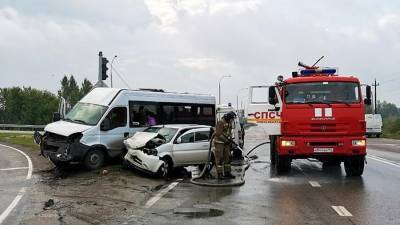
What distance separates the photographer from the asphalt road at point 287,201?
344 inches

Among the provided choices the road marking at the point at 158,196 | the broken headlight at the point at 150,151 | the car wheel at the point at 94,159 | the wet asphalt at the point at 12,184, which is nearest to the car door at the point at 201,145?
the broken headlight at the point at 150,151

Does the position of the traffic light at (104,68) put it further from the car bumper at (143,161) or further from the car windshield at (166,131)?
the car bumper at (143,161)

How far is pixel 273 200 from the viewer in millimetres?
10805

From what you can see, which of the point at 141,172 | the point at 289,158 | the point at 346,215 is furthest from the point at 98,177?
the point at 346,215

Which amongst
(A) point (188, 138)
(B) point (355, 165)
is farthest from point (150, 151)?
(B) point (355, 165)

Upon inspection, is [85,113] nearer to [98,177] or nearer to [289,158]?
[98,177]

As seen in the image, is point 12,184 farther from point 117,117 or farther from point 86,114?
point 117,117

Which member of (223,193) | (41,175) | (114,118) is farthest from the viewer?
(114,118)

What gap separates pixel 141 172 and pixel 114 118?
94.6 inches

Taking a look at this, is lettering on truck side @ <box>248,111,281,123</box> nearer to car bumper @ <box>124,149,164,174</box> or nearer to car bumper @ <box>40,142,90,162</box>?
car bumper @ <box>124,149,164,174</box>

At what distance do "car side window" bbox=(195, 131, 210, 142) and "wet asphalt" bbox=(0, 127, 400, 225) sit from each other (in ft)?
4.99

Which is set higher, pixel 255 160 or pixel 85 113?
pixel 85 113

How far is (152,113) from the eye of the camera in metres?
18.5

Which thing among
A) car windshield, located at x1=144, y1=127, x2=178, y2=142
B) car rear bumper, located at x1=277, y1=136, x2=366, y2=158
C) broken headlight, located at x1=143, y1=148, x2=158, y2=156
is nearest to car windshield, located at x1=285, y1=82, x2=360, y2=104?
car rear bumper, located at x1=277, y1=136, x2=366, y2=158
